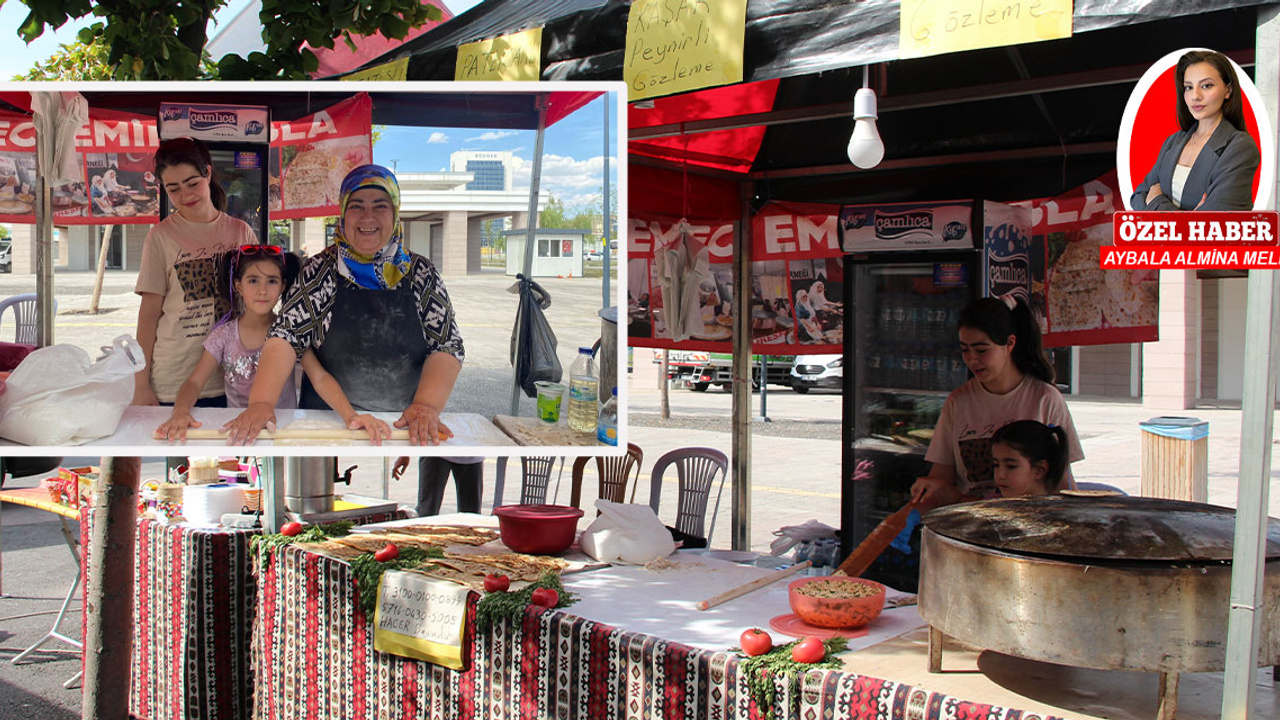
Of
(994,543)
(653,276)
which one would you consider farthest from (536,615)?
(653,276)

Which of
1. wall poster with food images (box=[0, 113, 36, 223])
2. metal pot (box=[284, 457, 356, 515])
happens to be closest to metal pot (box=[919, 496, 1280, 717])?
wall poster with food images (box=[0, 113, 36, 223])

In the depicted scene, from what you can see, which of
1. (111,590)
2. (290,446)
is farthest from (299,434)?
(111,590)

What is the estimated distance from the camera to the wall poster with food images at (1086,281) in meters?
5.09

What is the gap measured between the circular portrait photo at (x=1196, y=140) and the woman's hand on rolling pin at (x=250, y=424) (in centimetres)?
195

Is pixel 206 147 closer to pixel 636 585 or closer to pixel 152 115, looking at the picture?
pixel 152 115

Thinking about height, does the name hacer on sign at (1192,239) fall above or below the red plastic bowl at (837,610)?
above

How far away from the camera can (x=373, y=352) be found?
8.48 feet

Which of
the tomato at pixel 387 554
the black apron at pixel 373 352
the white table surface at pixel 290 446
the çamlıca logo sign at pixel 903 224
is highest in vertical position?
the çamlıca logo sign at pixel 903 224

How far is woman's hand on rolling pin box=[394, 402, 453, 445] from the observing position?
2.53 meters

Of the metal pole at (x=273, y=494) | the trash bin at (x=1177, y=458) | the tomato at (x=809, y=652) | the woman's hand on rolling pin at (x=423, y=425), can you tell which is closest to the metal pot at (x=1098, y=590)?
the tomato at (x=809, y=652)

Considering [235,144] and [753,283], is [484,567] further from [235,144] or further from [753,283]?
[753,283]

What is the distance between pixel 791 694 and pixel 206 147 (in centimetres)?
194

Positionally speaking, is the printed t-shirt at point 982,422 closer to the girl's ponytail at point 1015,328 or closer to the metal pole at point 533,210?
the girl's ponytail at point 1015,328

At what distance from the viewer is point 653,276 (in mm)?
6277
